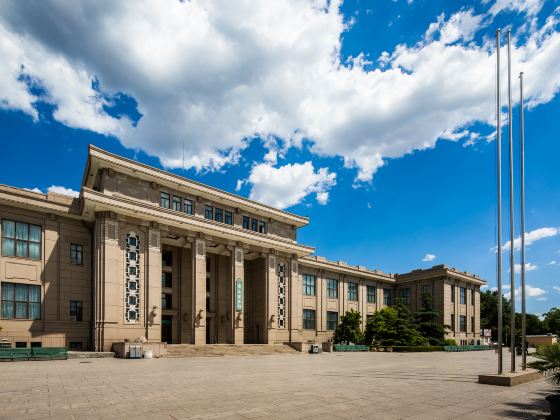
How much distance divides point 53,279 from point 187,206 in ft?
44.2

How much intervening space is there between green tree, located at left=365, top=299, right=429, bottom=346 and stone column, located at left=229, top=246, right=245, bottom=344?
16.8 m

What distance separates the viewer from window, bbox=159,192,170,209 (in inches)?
1558

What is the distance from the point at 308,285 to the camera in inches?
2197

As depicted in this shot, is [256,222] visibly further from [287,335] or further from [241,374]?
[241,374]

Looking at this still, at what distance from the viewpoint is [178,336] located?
40625mm

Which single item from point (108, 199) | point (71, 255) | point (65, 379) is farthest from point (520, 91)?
point (71, 255)

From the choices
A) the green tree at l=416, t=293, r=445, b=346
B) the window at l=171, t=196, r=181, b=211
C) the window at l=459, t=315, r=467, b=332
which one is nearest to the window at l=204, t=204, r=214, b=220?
the window at l=171, t=196, r=181, b=211

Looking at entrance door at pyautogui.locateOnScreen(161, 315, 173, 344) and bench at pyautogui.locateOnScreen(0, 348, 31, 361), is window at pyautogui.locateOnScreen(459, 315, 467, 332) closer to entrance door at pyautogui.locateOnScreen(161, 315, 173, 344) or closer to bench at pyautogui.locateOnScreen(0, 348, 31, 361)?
entrance door at pyautogui.locateOnScreen(161, 315, 173, 344)

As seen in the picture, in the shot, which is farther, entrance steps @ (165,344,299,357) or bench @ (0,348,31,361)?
entrance steps @ (165,344,299,357)

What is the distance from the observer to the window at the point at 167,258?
1668 inches

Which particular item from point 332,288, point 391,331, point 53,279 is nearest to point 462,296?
point 332,288

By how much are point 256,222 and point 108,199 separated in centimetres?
1894

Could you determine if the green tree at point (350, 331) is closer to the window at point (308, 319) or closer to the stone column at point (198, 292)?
the window at point (308, 319)

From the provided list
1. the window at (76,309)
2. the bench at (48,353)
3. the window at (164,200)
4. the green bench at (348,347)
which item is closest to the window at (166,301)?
the window at (76,309)
